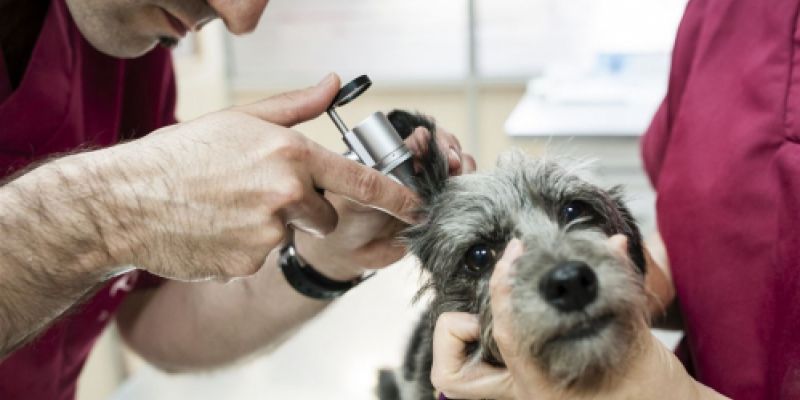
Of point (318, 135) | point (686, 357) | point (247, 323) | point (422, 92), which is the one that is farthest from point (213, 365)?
point (422, 92)

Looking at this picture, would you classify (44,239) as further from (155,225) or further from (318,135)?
(318,135)

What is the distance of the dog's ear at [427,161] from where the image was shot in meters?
1.06

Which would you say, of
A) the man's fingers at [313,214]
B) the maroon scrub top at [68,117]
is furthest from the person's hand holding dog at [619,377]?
the maroon scrub top at [68,117]

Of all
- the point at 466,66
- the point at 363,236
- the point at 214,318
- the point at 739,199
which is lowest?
the point at 466,66

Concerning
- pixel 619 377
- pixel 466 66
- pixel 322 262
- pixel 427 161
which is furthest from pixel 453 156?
pixel 466 66

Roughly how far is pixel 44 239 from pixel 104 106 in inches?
20.6

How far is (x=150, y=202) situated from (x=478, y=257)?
417 mm

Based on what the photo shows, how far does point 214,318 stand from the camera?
1435 mm

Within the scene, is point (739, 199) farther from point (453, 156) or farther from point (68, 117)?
point (68, 117)

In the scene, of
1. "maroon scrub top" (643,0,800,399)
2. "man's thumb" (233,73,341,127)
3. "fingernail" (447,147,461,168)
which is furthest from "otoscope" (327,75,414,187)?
"maroon scrub top" (643,0,800,399)

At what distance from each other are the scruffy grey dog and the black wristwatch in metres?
0.15

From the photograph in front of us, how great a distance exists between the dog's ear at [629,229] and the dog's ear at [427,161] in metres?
0.25

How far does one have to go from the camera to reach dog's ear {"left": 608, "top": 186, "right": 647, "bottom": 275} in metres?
1.05

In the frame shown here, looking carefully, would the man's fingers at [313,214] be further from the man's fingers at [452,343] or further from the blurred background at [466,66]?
the blurred background at [466,66]
